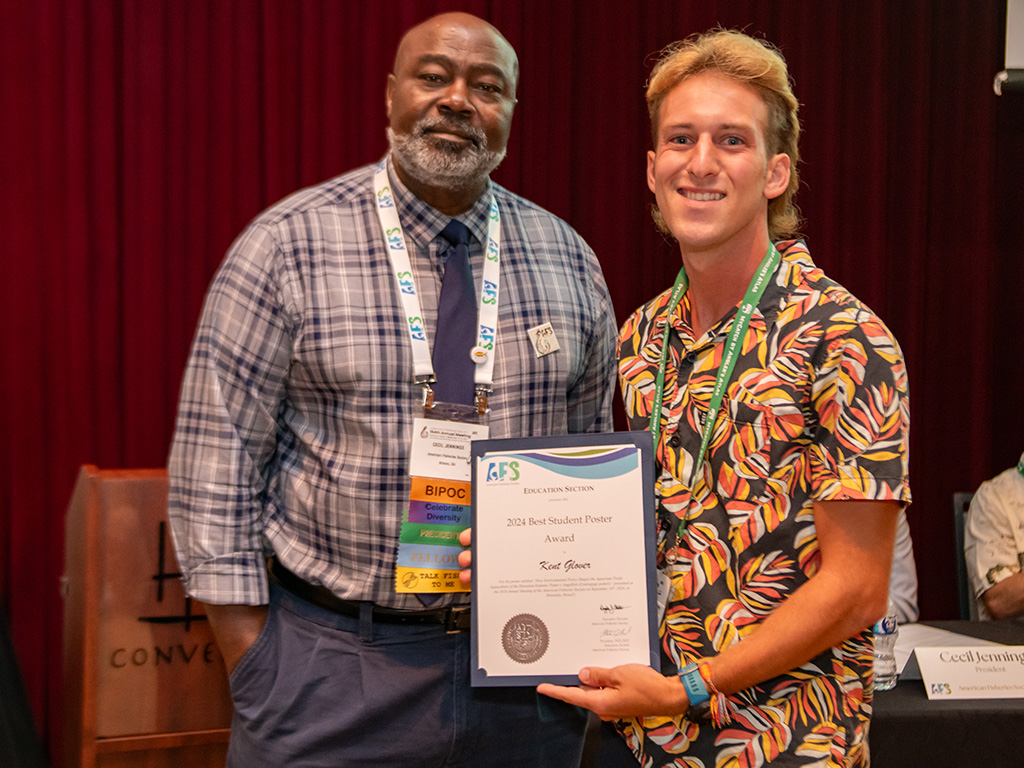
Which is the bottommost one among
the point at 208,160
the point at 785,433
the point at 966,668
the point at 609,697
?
the point at 966,668

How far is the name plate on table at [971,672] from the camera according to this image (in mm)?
2221

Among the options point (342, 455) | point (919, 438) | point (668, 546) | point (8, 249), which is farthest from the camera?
point (919, 438)

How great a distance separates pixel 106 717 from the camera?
82.7 inches

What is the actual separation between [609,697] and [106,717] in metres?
1.29

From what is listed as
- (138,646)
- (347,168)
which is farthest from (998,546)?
(138,646)

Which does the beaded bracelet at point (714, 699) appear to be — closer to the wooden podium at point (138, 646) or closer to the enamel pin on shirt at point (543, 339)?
the enamel pin on shirt at point (543, 339)

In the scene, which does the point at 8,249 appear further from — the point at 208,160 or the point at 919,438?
the point at 919,438

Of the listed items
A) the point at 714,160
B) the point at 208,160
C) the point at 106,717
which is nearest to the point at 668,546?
the point at 714,160

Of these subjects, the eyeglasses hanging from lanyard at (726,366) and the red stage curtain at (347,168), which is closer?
the eyeglasses hanging from lanyard at (726,366)

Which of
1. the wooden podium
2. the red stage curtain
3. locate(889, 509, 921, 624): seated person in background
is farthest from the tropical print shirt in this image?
the red stage curtain

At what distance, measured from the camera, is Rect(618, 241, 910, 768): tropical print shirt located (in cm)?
129

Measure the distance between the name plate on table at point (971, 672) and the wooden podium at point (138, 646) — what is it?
1695 millimetres

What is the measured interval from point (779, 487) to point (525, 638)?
0.50 metres

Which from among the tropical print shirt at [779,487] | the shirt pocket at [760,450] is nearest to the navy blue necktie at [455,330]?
the tropical print shirt at [779,487]
